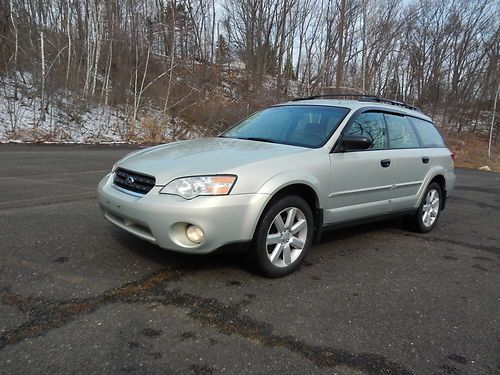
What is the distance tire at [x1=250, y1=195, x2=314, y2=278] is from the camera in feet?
11.7

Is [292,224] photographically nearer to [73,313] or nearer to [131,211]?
[131,211]

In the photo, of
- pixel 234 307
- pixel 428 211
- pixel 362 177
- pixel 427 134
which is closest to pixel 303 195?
pixel 362 177

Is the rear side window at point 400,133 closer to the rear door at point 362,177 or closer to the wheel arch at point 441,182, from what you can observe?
the rear door at point 362,177

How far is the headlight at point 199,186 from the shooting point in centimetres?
333

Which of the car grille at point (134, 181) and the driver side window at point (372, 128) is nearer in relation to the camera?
the car grille at point (134, 181)

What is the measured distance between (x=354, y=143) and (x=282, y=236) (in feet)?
3.86

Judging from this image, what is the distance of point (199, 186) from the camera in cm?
334

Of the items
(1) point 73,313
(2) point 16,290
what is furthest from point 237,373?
(2) point 16,290

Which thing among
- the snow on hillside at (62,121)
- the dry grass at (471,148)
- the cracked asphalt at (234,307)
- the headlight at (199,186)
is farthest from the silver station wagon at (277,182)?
the dry grass at (471,148)

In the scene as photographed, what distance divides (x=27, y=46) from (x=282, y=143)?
20598 mm

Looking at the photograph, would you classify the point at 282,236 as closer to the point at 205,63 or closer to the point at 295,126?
the point at 295,126

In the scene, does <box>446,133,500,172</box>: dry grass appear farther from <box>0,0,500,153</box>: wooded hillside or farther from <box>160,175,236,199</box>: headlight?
<box>160,175,236,199</box>: headlight

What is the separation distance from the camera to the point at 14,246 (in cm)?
417

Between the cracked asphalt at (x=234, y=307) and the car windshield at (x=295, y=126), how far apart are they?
4.06 feet
